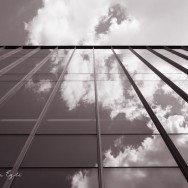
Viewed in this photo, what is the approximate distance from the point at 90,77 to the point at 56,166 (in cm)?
683

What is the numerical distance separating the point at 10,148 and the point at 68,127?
1842mm

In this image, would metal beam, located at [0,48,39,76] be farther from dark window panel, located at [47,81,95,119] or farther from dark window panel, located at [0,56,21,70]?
dark window panel, located at [47,81,95,119]

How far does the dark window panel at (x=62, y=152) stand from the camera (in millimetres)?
7043

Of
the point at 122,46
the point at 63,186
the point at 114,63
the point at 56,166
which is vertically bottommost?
the point at 63,186

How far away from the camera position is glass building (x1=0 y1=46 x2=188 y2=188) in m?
6.71

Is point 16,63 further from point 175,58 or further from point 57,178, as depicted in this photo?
point 57,178

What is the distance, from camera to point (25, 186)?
626 cm

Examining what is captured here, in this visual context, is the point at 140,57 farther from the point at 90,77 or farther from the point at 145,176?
the point at 145,176

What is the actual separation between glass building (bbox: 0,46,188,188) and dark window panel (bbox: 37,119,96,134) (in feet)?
0.10

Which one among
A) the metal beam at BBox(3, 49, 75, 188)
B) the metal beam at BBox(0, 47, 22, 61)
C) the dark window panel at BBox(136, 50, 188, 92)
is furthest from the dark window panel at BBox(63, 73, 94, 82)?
the metal beam at BBox(0, 47, 22, 61)

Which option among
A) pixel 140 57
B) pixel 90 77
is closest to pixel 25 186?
pixel 90 77

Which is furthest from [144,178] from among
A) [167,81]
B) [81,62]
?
[81,62]

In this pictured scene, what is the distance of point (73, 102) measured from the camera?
10227 mm

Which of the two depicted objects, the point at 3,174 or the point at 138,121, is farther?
the point at 138,121
